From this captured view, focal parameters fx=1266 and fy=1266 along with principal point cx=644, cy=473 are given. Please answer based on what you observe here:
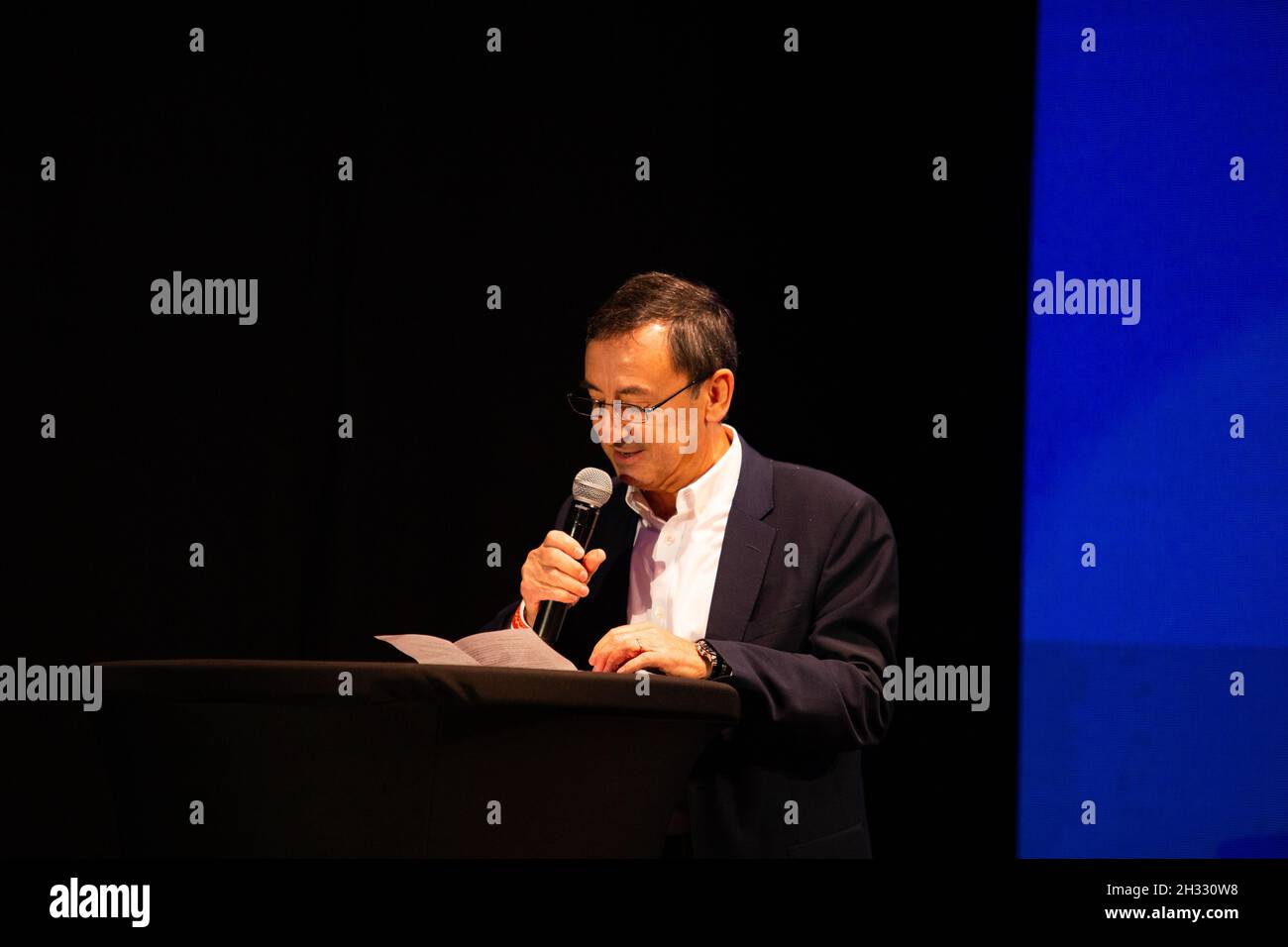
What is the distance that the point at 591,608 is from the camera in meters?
2.23

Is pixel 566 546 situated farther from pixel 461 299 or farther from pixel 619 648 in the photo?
pixel 461 299

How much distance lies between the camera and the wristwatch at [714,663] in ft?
5.62

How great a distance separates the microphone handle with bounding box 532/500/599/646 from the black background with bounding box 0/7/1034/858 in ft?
2.93

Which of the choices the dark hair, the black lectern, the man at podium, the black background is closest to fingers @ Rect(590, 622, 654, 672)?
the man at podium

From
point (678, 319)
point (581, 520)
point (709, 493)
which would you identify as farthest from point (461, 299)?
point (581, 520)

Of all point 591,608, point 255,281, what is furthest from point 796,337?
point 255,281

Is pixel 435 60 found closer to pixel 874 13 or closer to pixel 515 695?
pixel 874 13

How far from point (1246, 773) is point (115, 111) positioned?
2845 mm

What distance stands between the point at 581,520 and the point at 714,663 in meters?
0.37

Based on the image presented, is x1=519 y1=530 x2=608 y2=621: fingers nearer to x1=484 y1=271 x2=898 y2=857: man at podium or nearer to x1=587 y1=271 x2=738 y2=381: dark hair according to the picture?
x1=484 y1=271 x2=898 y2=857: man at podium

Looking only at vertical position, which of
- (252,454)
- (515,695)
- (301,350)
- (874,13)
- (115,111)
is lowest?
(515,695)

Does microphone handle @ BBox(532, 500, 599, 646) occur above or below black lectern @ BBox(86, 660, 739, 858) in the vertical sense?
above

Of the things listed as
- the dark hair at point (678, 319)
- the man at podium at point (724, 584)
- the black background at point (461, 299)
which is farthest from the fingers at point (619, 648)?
the black background at point (461, 299)

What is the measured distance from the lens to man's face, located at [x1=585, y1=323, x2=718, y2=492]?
2.15 meters
